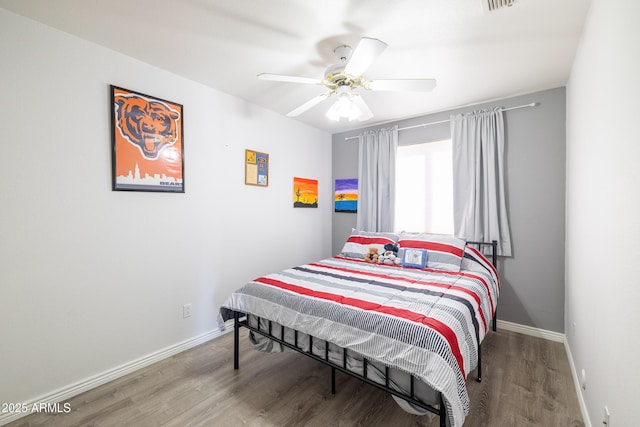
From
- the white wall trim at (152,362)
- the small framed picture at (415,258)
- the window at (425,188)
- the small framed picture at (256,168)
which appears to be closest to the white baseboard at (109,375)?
the white wall trim at (152,362)

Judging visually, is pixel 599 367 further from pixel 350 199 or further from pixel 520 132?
pixel 350 199

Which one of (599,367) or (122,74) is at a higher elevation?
(122,74)

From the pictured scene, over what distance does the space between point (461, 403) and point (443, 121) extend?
296 cm

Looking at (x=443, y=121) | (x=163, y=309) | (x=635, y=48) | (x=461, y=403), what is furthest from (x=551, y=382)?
(x=163, y=309)

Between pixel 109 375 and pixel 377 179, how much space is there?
11.1ft

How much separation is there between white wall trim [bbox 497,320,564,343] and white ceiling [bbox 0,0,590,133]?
2.41 metres

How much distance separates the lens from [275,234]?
3482mm

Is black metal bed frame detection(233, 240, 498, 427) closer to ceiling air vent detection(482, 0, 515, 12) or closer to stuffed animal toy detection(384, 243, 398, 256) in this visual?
stuffed animal toy detection(384, 243, 398, 256)

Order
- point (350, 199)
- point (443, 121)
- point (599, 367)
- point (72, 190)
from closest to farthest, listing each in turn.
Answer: point (599, 367) < point (72, 190) < point (443, 121) < point (350, 199)

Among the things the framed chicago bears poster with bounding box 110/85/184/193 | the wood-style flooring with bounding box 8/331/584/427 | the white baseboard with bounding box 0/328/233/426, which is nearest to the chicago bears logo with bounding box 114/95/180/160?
the framed chicago bears poster with bounding box 110/85/184/193

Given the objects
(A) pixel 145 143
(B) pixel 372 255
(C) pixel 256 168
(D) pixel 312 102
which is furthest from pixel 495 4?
(A) pixel 145 143

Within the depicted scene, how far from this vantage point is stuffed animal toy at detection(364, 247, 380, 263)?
296cm

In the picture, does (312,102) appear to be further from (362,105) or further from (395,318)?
(395,318)

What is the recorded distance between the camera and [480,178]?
119 inches
